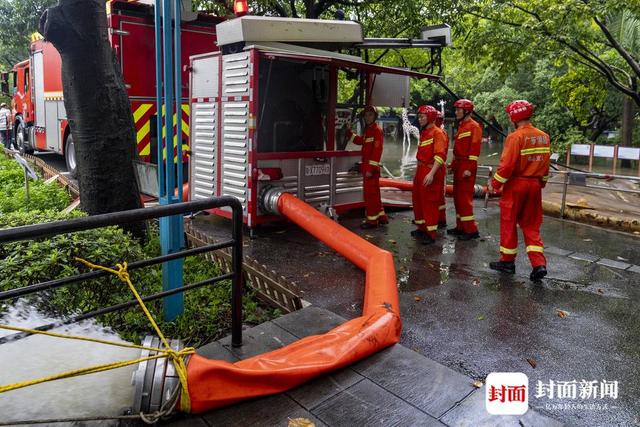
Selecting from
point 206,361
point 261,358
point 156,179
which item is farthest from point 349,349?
point 156,179

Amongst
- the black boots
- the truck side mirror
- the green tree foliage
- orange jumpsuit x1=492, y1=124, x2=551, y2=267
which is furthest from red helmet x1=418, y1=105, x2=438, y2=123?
the truck side mirror

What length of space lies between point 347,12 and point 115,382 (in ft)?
40.2

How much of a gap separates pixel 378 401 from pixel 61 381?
159cm

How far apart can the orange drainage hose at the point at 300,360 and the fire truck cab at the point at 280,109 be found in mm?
3005

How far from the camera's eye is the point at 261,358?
2.87 metres

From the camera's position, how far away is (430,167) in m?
6.80

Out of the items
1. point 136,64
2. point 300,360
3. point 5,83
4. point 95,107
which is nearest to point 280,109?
point 136,64

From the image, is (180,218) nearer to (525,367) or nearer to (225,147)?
(525,367)

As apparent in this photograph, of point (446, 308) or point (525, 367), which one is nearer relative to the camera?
point (525, 367)

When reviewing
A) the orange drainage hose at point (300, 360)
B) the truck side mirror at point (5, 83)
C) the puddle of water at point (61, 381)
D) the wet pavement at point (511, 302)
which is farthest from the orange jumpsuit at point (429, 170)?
the truck side mirror at point (5, 83)

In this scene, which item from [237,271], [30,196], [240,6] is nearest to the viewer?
[237,271]

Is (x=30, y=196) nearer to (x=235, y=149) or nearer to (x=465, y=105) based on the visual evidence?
(x=235, y=149)

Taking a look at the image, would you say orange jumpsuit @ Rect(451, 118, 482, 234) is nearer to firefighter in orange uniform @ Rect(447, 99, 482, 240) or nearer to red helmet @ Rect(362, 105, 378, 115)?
firefighter in orange uniform @ Rect(447, 99, 482, 240)

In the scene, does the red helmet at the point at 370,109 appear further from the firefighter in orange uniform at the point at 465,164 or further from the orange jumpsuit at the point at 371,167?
the firefighter in orange uniform at the point at 465,164
